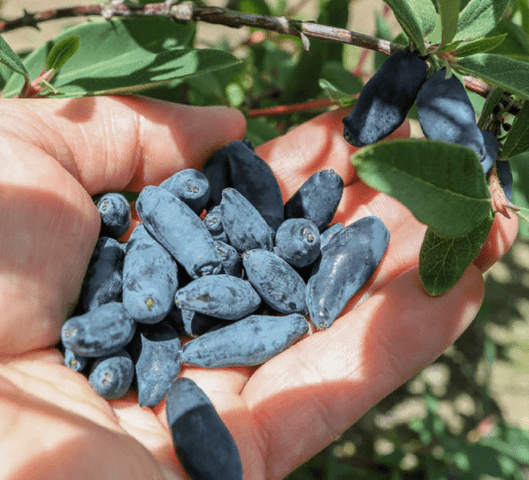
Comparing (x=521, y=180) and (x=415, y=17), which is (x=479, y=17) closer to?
(x=415, y=17)

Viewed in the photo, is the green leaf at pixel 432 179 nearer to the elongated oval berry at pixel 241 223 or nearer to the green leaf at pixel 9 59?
the elongated oval berry at pixel 241 223

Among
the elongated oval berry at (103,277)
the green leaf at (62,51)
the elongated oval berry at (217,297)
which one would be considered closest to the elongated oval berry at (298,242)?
the elongated oval berry at (217,297)

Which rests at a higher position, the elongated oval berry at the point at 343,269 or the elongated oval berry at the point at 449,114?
the elongated oval berry at the point at 449,114

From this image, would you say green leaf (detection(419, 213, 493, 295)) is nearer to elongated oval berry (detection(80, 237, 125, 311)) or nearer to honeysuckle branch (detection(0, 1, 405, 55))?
honeysuckle branch (detection(0, 1, 405, 55))

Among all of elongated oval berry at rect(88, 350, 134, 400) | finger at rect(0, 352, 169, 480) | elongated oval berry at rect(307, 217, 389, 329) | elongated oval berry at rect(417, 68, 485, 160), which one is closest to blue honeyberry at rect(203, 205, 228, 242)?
elongated oval berry at rect(307, 217, 389, 329)

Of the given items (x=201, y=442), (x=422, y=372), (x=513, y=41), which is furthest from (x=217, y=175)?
(x=422, y=372)

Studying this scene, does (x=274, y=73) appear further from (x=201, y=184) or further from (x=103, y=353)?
(x=103, y=353)
